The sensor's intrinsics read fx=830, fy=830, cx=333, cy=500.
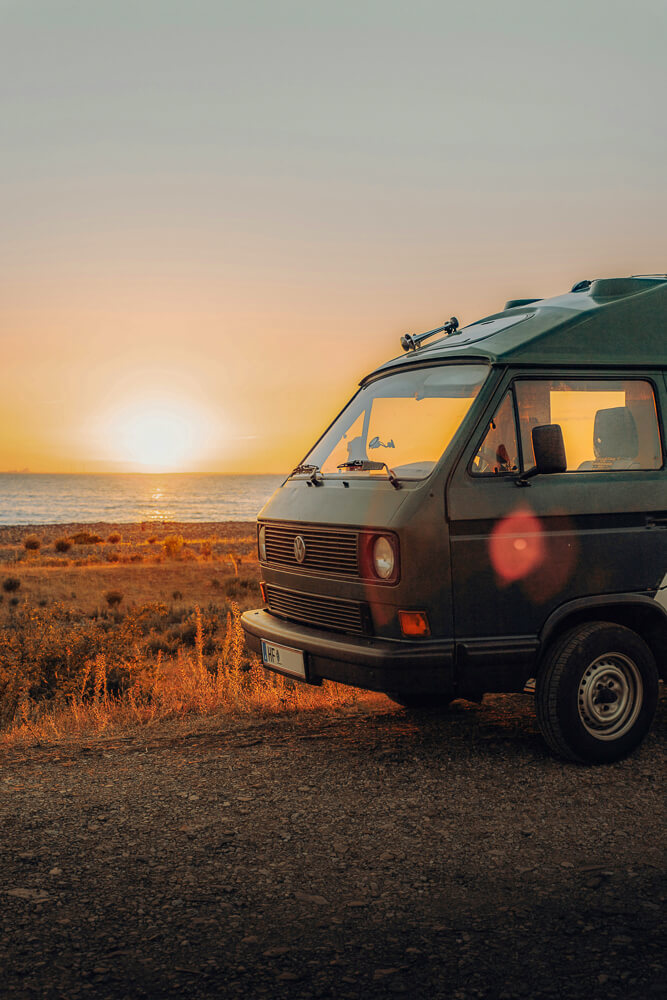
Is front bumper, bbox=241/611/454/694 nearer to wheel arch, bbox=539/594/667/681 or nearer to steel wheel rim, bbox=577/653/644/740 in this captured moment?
wheel arch, bbox=539/594/667/681

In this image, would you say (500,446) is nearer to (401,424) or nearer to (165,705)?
(401,424)

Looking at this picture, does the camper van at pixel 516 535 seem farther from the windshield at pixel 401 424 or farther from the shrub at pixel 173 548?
the shrub at pixel 173 548

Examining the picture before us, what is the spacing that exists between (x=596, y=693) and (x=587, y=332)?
7.62 feet

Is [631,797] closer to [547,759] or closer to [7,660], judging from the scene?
[547,759]

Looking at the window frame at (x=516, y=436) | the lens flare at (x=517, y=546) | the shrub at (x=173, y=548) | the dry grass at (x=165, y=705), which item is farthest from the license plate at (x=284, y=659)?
the shrub at (x=173, y=548)

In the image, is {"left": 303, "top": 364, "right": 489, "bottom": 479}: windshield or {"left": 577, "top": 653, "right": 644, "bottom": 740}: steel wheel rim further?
{"left": 303, "top": 364, "right": 489, "bottom": 479}: windshield

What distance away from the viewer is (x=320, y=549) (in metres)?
5.40

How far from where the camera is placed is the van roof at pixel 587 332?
5.33 m

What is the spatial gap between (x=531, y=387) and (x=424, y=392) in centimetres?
78

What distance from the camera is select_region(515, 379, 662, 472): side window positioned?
5.34 metres

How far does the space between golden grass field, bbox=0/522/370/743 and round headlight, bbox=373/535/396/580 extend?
237cm

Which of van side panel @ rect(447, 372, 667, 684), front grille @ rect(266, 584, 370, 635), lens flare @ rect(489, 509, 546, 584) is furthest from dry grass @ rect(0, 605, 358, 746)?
lens flare @ rect(489, 509, 546, 584)

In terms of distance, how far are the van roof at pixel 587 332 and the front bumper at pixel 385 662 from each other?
186 centimetres

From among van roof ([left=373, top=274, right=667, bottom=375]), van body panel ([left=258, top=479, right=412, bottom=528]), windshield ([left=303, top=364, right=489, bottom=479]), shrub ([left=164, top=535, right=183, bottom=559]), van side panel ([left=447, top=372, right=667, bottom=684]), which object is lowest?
shrub ([left=164, top=535, right=183, bottom=559])
